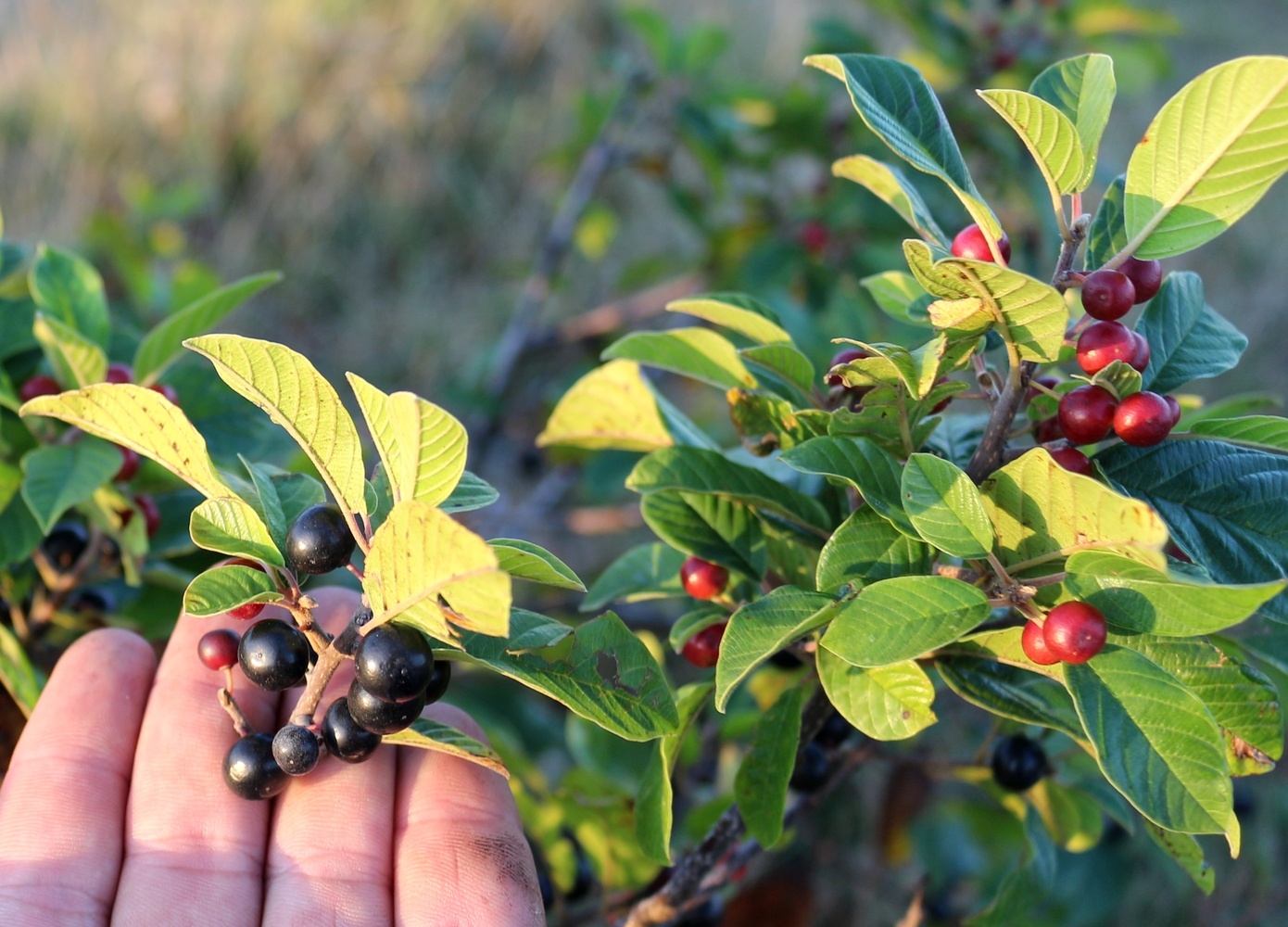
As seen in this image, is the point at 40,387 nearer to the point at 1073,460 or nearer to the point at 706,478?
the point at 706,478

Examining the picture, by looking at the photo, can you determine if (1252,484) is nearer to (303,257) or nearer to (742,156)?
(742,156)

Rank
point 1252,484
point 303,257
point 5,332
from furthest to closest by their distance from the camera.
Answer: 1. point 303,257
2. point 5,332
3. point 1252,484

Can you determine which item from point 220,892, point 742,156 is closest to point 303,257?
point 742,156

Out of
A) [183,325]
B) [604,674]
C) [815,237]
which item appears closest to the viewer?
[604,674]

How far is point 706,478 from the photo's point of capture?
4.02 feet

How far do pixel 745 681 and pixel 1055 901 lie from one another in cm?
116

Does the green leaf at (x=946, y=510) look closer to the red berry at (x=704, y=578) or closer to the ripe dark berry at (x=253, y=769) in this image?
the red berry at (x=704, y=578)

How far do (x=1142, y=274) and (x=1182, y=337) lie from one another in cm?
20

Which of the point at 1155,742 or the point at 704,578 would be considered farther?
the point at 704,578

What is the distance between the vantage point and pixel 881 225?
2.96m

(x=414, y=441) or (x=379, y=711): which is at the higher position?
(x=414, y=441)

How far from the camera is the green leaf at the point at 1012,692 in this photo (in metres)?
1.13

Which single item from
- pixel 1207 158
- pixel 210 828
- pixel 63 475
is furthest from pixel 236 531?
pixel 1207 158

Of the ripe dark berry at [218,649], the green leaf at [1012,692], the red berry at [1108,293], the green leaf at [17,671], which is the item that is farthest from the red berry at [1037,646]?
the green leaf at [17,671]
